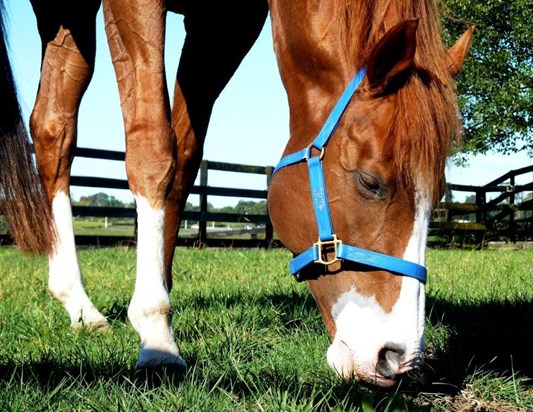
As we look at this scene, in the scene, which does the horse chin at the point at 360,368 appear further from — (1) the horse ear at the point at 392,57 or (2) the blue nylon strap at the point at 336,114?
(1) the horse ear at the point at 392,57

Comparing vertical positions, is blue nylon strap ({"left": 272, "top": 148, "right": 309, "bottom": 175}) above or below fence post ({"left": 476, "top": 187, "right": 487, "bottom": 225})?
above

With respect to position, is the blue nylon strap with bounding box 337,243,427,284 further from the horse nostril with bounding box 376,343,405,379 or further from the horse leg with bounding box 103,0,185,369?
the horse leg with bounding box 103,0,185,369

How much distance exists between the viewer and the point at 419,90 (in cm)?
204

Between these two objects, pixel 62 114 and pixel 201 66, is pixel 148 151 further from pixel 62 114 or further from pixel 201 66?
pixel 62 114

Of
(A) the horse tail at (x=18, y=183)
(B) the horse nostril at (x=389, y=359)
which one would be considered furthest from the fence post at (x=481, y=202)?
(B) the horse nostril at (x=389, y=359)

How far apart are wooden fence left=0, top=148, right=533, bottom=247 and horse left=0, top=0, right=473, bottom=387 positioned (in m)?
4.26

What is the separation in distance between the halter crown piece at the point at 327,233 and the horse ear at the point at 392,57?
3.3 inches

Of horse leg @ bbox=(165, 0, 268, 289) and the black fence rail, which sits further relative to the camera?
the black fence rail

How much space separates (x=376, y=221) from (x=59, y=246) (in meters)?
1.85

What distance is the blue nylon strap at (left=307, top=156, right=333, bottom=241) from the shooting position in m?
2.11

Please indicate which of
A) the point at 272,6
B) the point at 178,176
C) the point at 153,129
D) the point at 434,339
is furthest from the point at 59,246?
the point at 434,339

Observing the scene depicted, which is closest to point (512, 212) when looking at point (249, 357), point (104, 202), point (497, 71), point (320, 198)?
point (497, 71)

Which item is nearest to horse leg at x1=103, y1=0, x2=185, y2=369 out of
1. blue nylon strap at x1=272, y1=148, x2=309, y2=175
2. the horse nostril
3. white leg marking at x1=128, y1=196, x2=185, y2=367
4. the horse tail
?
white leg marking at x1=128, y1=196, x2=185, y2=367

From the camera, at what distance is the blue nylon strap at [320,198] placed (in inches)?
83.0
